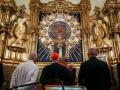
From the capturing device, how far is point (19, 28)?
11.2 m

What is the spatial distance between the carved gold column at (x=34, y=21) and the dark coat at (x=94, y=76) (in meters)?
6.46

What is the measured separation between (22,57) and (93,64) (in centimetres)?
653

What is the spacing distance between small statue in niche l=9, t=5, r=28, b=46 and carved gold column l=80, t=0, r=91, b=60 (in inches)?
111

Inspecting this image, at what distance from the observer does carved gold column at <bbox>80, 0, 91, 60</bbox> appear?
10914 millimetres

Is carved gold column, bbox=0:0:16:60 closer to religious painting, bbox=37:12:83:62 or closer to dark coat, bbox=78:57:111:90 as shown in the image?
religious painting, bbox=37:12:83:62

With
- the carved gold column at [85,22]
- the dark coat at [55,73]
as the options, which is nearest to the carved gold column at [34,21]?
the carved gold column at [85,22]

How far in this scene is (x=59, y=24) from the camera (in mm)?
11555

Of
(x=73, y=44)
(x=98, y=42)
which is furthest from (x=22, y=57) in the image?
(x=98, y=42)

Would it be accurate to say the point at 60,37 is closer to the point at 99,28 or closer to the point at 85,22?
the point at 85,22

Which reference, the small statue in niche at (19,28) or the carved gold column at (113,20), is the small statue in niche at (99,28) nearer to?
the carved gold column at (113,20)

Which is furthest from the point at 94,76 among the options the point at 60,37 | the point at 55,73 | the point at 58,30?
the point at 58,30

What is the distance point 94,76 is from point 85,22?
23.3 feet

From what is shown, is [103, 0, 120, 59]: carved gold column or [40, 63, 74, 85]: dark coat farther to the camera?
[103, 0, 120, 59]: carved gold column

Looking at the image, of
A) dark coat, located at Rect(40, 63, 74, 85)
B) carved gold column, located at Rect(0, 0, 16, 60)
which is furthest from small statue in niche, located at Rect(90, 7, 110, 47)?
dark coat, located at Rect(40, 63, 74, 85)
